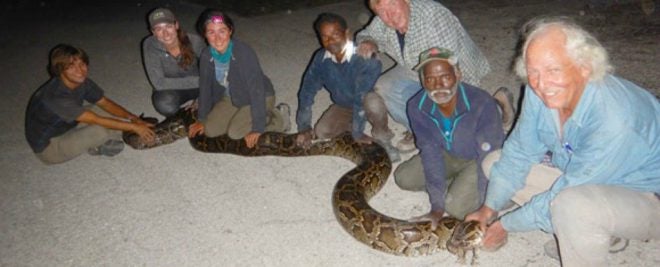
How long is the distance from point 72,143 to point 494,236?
15.6ft

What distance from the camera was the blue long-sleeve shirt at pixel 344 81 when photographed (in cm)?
486

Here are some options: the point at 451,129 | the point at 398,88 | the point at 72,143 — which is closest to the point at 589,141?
the point at 451,129

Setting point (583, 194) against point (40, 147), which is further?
point (40, 147)

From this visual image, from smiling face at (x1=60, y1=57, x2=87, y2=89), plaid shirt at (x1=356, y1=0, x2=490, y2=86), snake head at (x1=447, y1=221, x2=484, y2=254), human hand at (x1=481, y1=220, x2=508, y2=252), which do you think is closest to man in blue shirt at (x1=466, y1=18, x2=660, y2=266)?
human hand at (x1=481, y1=220, x2=508, y2=252)

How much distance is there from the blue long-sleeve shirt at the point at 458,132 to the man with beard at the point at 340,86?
45.9 inches

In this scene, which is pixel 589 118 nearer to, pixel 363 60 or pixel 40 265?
pixel 363 60

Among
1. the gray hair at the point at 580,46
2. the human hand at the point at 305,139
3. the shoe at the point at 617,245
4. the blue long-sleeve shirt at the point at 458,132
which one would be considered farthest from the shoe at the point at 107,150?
the shoe at the point at 617,245

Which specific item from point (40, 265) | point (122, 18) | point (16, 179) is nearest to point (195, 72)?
point (16, 179)

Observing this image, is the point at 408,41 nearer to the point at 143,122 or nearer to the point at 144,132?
the point at 144,132

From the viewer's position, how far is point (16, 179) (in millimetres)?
5434

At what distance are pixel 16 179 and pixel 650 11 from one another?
10267mm

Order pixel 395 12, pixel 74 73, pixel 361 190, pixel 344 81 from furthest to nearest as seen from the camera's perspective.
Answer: pixel 74 73 → pixel 344 81 → pixel 395 12 → pixel 361 190

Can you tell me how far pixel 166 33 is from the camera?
5441 millimetres

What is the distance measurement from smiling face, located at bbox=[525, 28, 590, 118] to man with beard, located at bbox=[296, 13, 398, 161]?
2.31m
